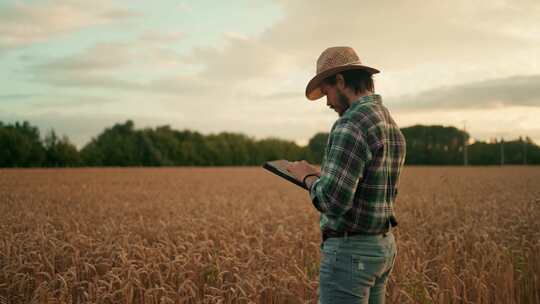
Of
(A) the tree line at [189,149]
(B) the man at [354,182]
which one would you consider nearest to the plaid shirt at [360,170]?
(B) the man at [354,182]

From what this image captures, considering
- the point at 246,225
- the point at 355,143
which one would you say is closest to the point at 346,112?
the point at 355,143

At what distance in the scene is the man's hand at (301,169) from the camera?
108 inches

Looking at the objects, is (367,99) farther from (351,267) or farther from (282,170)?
(351,267)

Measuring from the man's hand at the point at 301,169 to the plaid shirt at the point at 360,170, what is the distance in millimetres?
160

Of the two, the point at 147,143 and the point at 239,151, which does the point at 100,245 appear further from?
the point at 239,151

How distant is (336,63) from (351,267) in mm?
1251

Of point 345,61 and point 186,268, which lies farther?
point 186,268

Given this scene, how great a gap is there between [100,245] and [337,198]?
18.2ft

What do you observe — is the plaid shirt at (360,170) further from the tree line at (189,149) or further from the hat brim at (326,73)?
the tree line at (189,149)

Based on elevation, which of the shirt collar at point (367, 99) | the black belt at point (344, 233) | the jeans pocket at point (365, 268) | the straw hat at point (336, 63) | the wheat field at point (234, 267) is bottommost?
the wheat field at point (234, 267)

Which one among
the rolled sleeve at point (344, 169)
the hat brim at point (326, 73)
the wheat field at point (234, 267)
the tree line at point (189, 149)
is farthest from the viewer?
the tree line at point (189, 149)

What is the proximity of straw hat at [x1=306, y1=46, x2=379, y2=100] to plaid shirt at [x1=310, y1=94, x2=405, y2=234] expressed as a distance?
23cm

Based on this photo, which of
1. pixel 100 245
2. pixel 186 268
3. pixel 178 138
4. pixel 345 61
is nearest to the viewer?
pixel 345 61

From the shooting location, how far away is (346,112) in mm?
2539
